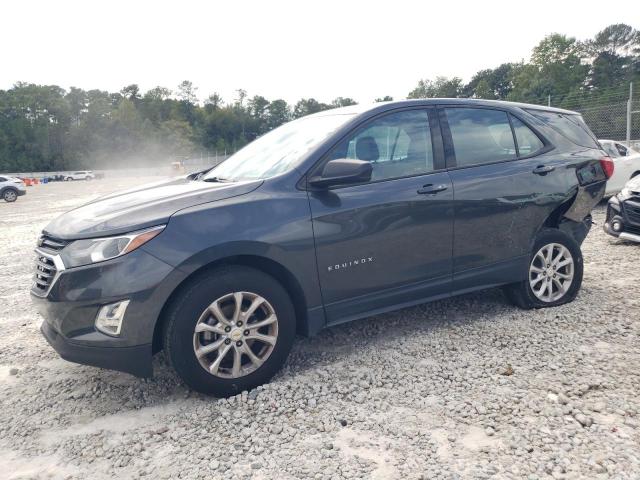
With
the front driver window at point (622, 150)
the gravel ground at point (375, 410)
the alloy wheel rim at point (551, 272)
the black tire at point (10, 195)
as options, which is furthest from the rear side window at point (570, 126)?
the black tire at point (10, 195)

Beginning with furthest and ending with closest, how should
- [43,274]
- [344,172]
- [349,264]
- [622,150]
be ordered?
[622,150]
[349,264]
[344,172]
[43,274]

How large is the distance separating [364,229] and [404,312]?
56.1 inches

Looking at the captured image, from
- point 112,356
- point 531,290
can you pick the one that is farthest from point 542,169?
point 112,356

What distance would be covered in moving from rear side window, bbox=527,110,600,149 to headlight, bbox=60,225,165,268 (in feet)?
11.3

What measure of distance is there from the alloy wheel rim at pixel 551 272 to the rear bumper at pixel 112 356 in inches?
123

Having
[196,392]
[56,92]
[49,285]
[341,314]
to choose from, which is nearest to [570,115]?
[341,314]

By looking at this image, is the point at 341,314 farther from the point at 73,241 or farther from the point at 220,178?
the point at 73,241

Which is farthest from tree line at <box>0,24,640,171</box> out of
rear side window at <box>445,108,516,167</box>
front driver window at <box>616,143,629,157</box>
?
rear side window at <box>445,108,516,167</box>

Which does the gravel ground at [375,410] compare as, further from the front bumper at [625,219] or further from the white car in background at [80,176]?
the white car in background at [80,176]

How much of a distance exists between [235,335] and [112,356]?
0.68 m

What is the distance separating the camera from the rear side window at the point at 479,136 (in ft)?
12.6

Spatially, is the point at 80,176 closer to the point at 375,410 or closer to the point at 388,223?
the point at 388,223

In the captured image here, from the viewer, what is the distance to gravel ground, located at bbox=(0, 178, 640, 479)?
93.4 inches

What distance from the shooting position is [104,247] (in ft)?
9.00
